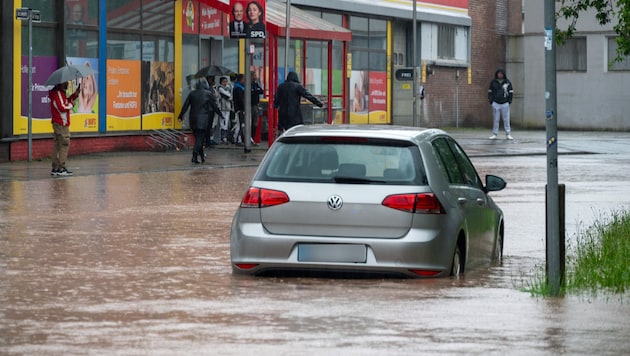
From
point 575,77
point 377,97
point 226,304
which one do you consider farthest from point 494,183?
point 575,77

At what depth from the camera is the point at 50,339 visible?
8984mm

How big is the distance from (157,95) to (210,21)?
311 centimetres

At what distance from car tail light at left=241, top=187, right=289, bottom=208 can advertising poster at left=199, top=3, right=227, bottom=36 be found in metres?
26.2

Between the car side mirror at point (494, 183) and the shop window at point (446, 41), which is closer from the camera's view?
the car side mirror at point (494, 183)

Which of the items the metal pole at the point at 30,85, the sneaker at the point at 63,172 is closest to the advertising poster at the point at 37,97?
the metal pole at the point at 30,85

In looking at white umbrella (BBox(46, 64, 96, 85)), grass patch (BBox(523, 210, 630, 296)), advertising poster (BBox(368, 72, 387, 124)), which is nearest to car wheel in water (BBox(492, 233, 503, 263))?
grass patch (BBox(523, 210, 630, 296))

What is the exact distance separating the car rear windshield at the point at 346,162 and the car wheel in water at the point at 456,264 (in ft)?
2.32

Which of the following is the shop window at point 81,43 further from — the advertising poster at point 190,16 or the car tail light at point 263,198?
the car tail light at point 263,198

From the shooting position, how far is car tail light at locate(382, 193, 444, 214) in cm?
1170

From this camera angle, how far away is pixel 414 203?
11711 millimetres

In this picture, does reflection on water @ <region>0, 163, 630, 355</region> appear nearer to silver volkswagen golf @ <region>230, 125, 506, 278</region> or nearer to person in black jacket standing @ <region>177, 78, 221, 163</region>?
silver volkswagen golf @ <region>230, 125, 506, 278</region>

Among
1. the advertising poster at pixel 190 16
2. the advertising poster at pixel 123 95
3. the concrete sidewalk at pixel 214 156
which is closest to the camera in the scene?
the concrete sidewalk at pixel 214 156

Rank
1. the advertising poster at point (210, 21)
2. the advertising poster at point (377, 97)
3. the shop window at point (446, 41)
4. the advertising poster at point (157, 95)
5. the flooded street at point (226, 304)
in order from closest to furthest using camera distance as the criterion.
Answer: the flooded street at point (226, 304), the advertising poster at point (157, 95), the advertising poster at point (210, 21), the advertising poster at point (377, 97), the shop window at point (446, 41)

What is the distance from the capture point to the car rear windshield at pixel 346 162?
11891 millimetres
